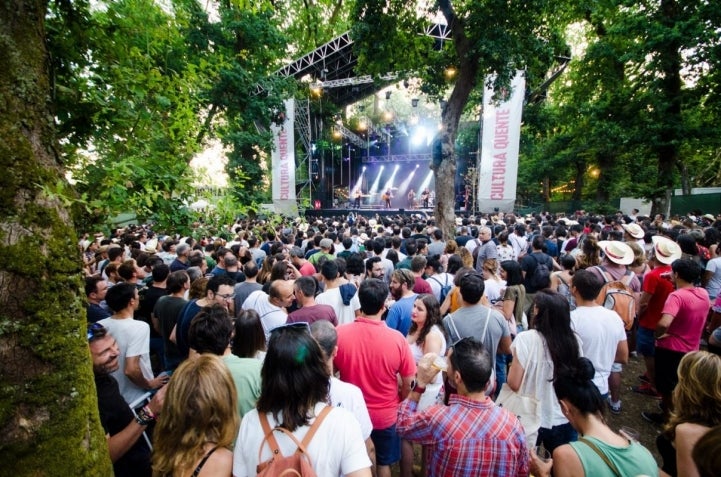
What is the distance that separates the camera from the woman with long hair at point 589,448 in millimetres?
1500

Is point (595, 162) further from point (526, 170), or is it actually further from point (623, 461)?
point (623, 461)

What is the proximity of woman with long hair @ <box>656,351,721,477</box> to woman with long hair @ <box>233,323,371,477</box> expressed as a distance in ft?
5.20

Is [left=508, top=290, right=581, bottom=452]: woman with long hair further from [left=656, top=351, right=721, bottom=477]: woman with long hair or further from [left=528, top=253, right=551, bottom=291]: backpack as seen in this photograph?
[left=528, top=253, right=551, bottom=291]: backpack

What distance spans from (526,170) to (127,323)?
83.0ft

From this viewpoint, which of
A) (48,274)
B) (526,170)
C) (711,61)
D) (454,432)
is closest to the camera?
(48,274)

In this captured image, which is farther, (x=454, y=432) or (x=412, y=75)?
(x=412, y=75)

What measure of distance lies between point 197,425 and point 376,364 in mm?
1356

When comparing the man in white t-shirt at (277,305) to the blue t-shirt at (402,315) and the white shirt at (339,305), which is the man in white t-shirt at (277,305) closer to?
the white shirt at (339,305)

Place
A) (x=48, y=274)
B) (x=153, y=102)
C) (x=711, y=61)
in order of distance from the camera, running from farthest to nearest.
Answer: (x=711, y=61)
(x=153, y=102)
(x=48, y=274)

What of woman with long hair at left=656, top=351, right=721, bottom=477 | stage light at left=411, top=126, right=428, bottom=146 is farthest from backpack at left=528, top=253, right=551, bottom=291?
Result: stage light at left=411, top=126, right=428, bottom=146

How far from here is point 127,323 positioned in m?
2.95

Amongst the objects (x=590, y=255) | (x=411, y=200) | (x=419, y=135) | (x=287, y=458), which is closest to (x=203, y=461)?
(x=287, y=458)

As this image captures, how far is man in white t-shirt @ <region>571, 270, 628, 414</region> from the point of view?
285 cm

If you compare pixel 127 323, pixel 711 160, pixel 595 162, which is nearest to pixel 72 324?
pixel 127 323
